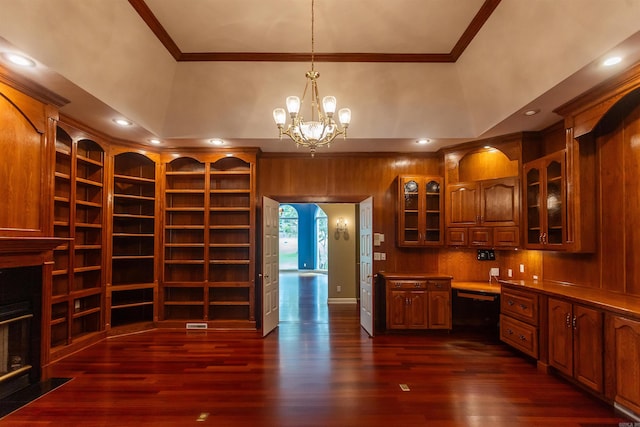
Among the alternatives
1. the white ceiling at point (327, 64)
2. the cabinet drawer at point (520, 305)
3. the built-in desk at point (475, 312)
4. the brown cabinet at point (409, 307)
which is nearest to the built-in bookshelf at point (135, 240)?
the white ceiling at point (327, 64)

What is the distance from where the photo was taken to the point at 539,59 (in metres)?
3.36

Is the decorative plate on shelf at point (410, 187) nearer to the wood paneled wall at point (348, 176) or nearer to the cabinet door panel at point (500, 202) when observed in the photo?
the wood paneled wall at point (348, 176)

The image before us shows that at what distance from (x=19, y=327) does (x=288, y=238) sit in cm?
1227

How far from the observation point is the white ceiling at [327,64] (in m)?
2.94

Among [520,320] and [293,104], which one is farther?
[520,320]

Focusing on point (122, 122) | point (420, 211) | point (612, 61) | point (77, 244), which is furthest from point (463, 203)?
point (77, 244)

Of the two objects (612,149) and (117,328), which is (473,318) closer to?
(612,149)

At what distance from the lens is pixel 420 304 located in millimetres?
5305

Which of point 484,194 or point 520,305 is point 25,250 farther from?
point 484,194

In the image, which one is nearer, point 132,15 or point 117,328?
point 132,15

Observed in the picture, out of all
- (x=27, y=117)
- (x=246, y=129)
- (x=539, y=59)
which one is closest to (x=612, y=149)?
(x=539, y=59)

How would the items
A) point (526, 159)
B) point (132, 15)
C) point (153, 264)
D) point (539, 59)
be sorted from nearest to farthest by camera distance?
point (539, 59), point (132, 15), point (526, 159), point (153, 264)

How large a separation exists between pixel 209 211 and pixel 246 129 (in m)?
1.60

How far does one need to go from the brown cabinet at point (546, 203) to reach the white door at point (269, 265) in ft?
11.9
